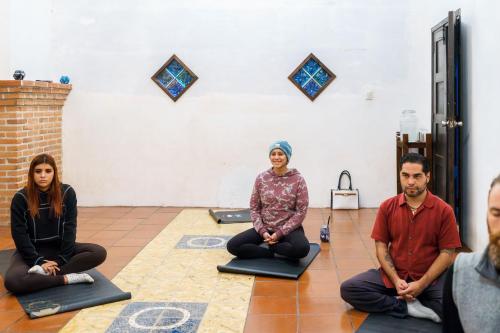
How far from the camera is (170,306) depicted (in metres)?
3.68

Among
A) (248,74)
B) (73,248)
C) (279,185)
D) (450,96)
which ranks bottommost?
(73,248)

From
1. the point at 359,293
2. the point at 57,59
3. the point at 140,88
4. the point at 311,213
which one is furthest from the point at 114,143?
the point at 359,293

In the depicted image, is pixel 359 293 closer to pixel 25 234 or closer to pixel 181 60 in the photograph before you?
pixel 25 234

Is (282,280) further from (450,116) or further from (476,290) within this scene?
(476,290)

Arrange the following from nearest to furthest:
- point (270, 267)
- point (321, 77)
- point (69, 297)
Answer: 1. point (69, 297)
2. point (270, 267)
3. point (321, 77)

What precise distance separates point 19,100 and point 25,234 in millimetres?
2509

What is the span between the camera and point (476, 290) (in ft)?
4.96

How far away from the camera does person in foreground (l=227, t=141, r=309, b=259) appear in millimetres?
4656

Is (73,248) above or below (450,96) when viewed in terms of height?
below

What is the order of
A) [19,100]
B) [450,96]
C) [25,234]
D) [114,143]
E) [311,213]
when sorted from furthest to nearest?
[114,143] < [311,213] < [19,100] < [450,96] < [25,234]

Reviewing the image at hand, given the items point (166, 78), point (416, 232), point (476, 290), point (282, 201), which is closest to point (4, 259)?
point (282, 201)

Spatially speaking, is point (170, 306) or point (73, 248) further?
point (73, 248)

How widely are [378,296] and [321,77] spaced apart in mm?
4024

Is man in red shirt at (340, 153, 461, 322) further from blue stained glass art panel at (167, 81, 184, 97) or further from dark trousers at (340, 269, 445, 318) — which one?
blue stained glass art panel at (167, 81, 184, 97)
